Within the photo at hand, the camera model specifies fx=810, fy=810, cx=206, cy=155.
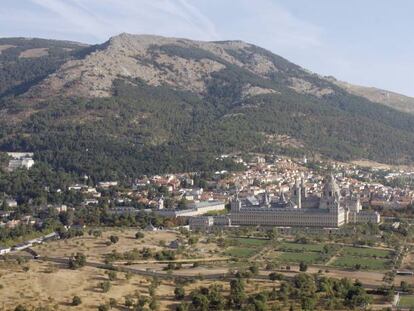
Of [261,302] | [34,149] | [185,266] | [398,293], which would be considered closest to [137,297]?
[261,302]

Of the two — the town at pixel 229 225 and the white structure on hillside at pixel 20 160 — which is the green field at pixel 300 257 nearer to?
the town at pixel 229 225

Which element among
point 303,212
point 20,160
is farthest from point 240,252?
point 20,160

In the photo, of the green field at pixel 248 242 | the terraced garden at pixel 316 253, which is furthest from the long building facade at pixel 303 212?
the terraced garden at pixel 316 253

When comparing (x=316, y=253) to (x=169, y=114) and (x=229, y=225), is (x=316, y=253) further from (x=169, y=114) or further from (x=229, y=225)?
(x=169, y=114)

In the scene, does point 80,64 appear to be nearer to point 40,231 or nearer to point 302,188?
point 302,188

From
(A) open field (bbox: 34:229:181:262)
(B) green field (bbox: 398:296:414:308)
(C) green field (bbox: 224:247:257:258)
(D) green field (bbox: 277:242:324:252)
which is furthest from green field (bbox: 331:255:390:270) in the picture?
(A) open field (bbox: 34:229:181:262)

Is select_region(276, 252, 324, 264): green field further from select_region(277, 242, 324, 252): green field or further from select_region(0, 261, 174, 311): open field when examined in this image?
select_region(0, 261, 174, 311): open field
